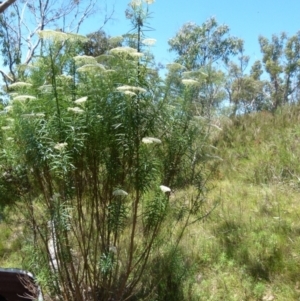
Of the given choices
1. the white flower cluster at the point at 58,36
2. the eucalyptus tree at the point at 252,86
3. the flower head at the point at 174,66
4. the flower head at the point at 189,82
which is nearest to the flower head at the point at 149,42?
the flower head at the point at 174,66

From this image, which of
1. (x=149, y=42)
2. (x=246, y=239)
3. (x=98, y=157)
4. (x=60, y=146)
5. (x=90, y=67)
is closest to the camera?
(x=60, y=146)

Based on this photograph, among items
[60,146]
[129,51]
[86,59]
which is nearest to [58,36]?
[86,59]

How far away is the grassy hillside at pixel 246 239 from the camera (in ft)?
16.0

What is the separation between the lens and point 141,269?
471cm

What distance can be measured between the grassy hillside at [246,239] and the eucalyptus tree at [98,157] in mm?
406

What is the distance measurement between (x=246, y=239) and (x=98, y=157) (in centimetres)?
217

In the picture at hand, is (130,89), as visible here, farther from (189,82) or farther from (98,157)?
(98,157)

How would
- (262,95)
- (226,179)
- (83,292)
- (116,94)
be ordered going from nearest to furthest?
(116,94) → (83,292) → (226,179) → (262,95)

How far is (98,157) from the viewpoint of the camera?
421 centimetres

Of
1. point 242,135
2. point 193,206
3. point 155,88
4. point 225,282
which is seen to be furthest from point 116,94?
point 242,135

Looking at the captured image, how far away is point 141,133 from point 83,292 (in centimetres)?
165

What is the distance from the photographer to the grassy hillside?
488 centimetres

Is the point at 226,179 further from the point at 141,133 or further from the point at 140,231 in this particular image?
the point at 141,133

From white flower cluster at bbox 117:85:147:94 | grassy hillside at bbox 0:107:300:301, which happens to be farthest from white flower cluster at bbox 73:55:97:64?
grassy hillside at bbox 0:107:300:301
